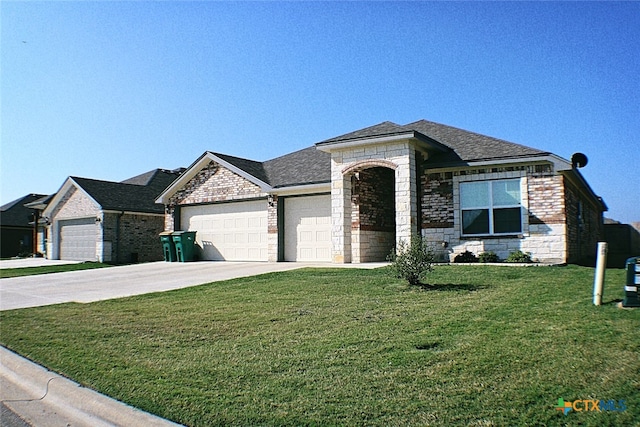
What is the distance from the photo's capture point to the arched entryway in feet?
56.2

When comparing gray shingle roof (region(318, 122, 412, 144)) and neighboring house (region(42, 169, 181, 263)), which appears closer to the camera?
gray shingle roof (region(318, 122, 412, 144))

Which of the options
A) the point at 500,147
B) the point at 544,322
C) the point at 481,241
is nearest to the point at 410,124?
the point at 500,147

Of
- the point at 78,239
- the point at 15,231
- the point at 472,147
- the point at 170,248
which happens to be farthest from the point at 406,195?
the point at 15,231

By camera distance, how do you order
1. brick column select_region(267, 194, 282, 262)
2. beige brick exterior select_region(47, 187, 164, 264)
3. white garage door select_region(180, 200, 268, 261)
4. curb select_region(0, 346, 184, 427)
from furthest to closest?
beige brick exterior select_region(47, 187, 164, 264), white garage door select_region(180, 200, 268, 261), brick column select_region(267, 194, 282, 262), curb select_region(0, 346, 184, 427)

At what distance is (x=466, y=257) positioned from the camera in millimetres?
15555

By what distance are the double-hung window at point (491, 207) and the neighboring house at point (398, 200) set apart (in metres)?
0.03

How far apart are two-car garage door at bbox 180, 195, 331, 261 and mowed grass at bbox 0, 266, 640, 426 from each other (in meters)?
8.74

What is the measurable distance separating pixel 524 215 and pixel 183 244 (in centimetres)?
1389

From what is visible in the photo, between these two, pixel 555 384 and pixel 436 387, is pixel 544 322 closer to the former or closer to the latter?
pixel 555 384

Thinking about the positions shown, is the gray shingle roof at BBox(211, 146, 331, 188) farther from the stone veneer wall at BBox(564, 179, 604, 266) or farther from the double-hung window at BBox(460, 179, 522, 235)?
the stone veneer wall at BBox(564, 179, 604, 266)

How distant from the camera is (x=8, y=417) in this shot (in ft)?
16.6

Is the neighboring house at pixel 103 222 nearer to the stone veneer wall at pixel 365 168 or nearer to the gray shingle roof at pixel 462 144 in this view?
the stone veneer wall at pixel 365 168

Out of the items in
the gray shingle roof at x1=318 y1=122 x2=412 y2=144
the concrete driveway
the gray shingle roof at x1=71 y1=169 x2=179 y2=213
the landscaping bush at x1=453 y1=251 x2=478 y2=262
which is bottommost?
the concrete driveway

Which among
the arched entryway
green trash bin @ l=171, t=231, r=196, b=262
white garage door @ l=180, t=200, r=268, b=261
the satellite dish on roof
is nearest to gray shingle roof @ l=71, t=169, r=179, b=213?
white garage door @ l=180, t=200, r=268, b=261
